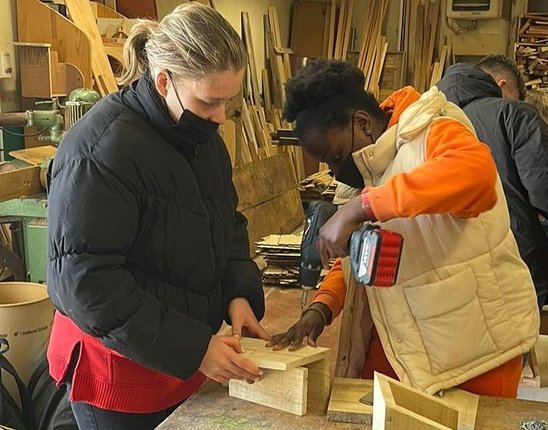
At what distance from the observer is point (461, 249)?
1.30m

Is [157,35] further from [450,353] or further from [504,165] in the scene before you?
[504,165]

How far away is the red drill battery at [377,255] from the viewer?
3.93ft

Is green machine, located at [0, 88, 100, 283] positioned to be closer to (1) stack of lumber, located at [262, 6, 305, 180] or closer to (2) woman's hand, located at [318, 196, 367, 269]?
(2) woman's hand, located at [318, 196, 367, 269]

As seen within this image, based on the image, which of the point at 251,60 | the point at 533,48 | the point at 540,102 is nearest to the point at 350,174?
the point at 540,102

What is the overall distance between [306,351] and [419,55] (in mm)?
6029

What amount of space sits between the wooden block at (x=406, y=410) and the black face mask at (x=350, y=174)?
1.45 feet

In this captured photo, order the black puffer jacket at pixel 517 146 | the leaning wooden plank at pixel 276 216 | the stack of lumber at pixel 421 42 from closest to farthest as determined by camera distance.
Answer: the black puffer jacket at pixel 517 146, the leaning wooden plank at pixel 276 216, the stack of lumber at pixel 421 42

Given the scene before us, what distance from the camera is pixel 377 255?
3.92 ft

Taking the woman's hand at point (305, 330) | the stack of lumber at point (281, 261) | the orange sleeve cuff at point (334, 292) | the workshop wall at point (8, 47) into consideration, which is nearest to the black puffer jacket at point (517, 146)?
the stack of lumber at point (281, 261)

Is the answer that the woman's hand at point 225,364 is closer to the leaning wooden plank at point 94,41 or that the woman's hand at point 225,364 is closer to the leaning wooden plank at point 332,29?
the leaning wooden plank at point 94,41

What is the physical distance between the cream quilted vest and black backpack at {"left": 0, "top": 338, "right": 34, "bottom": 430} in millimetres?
1431

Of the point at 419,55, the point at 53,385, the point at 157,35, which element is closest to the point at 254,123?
the point at 419,55

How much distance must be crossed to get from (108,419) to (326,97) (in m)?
0.81

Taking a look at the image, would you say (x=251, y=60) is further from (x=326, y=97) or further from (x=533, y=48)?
(x=326, y=97)
